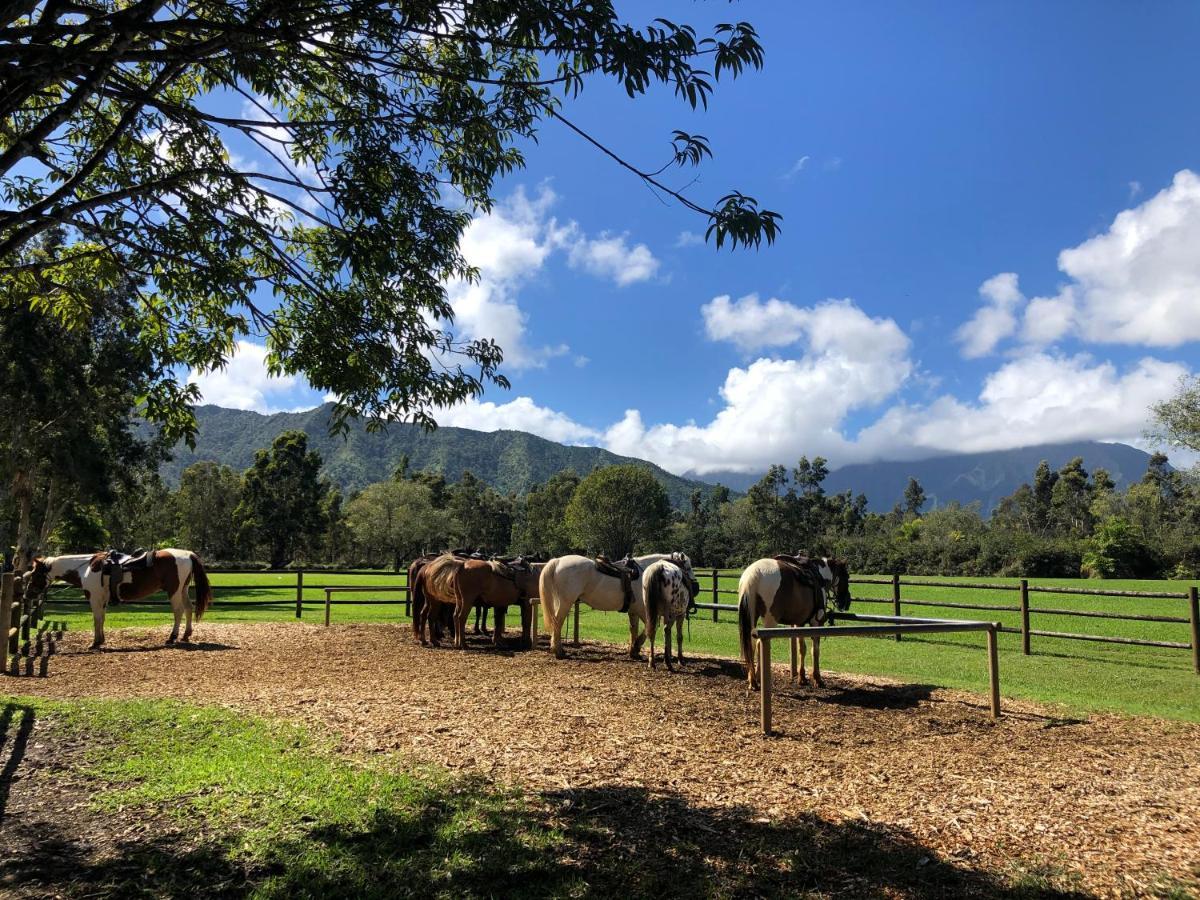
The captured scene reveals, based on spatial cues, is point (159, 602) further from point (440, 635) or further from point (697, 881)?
point (697, 881)

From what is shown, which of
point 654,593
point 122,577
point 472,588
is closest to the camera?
point 654,593

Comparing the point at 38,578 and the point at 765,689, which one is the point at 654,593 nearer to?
the point at 765,689

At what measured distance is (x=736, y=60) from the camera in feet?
13.3

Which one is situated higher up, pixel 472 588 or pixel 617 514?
pixel 617 514

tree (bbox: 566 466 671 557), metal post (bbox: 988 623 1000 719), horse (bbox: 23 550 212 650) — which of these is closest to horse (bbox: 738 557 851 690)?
metal post (bbox: 988 623 1000 719)

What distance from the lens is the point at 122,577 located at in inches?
451

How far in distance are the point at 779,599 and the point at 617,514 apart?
6172 centimetres

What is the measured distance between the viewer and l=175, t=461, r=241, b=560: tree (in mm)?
64750

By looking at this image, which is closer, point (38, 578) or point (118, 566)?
point (118, 566)

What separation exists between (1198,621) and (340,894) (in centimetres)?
1363

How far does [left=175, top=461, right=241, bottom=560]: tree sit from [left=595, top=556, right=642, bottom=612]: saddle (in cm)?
6259

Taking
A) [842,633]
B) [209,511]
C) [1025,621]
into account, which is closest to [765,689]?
[842,633]

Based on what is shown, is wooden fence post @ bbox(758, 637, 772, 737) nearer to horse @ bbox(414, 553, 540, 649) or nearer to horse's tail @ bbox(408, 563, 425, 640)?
horse @ bbox(414, 553, 540, 649)

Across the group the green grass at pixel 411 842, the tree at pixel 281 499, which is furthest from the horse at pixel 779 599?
the tree at pixel 281 499
